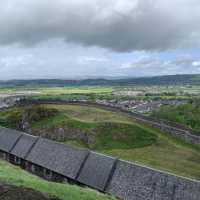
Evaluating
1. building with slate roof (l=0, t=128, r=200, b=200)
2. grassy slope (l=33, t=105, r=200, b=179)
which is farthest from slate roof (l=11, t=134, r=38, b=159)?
grassy slope (l=33, t=105, r=200, b=179)

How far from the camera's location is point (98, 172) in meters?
33.6

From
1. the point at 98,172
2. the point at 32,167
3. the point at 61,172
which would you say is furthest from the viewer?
the point at 32,167

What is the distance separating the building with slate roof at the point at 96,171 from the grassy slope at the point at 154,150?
8.86m

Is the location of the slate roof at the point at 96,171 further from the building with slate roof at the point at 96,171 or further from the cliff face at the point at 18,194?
the cliff face at the point at 18,194

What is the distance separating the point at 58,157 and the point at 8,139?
14444 mm

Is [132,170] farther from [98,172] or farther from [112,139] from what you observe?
[112,139]

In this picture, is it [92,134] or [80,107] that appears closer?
[92,134]

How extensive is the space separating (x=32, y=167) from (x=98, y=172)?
40.9ft

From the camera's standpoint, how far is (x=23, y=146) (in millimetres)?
46562

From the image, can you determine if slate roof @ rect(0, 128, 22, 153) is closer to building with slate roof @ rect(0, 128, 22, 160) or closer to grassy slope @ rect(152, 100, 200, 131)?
building with slate roof @ rect(0, 128, 22, 160)

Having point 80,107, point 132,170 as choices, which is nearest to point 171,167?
point 132,170

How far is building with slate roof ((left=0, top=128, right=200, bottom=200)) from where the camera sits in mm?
27969

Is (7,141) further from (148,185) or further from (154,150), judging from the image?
(148,185)

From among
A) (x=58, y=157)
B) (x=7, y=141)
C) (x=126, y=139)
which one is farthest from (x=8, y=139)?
(x=126, y=139)
